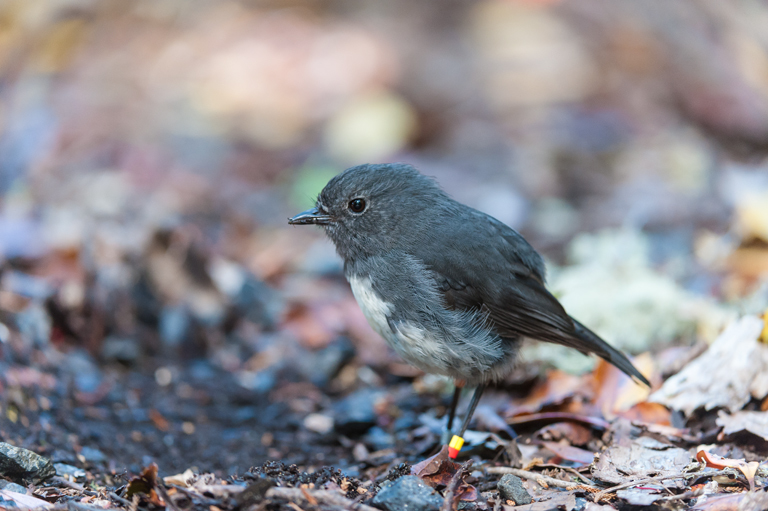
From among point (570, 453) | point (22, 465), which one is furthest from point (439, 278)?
point (22, 465)

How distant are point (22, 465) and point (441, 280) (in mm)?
2044

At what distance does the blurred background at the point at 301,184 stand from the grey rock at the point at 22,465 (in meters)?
0.37

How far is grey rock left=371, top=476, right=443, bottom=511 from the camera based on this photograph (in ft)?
8.72

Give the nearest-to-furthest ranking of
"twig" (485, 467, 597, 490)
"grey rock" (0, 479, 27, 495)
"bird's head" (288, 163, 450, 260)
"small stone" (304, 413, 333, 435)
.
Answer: "grey rock" (0, 479, 27, 495)
"twig" (485, 467, 597, 490)
"bird's head" (288, 163, 450, 260)
"small stone" (304, 413, 333, 435)

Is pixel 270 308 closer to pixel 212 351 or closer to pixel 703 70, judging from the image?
pixel 212 351

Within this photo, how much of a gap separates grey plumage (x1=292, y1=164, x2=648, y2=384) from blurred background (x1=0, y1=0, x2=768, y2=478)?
0.72 m

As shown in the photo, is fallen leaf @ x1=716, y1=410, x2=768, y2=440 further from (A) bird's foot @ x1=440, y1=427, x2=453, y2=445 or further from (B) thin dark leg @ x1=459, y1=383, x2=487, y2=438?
(A) bird's foot @ x1=440, y1=427, x2=453, y2=445

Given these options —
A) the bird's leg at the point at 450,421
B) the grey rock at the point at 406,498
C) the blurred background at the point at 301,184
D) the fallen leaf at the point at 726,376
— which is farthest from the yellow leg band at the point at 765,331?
the grey rock at the point at 406,498

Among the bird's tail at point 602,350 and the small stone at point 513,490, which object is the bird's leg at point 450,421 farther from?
the small stone at point 513,490

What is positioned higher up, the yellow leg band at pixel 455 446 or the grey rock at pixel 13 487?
the yellow leg band at pixel 455 446

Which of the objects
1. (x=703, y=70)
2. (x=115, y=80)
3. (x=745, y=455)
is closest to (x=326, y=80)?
(x=115, y=80)

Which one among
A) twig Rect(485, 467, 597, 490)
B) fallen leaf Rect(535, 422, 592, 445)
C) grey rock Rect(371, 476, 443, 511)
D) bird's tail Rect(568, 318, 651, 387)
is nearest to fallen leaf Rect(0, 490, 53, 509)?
grey rock Rect(371, 476, 443, 511)

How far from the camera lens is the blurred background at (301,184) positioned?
14.4 ft

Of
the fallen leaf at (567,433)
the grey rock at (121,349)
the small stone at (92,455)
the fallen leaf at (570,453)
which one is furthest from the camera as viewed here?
the grey rock at (121,349)
